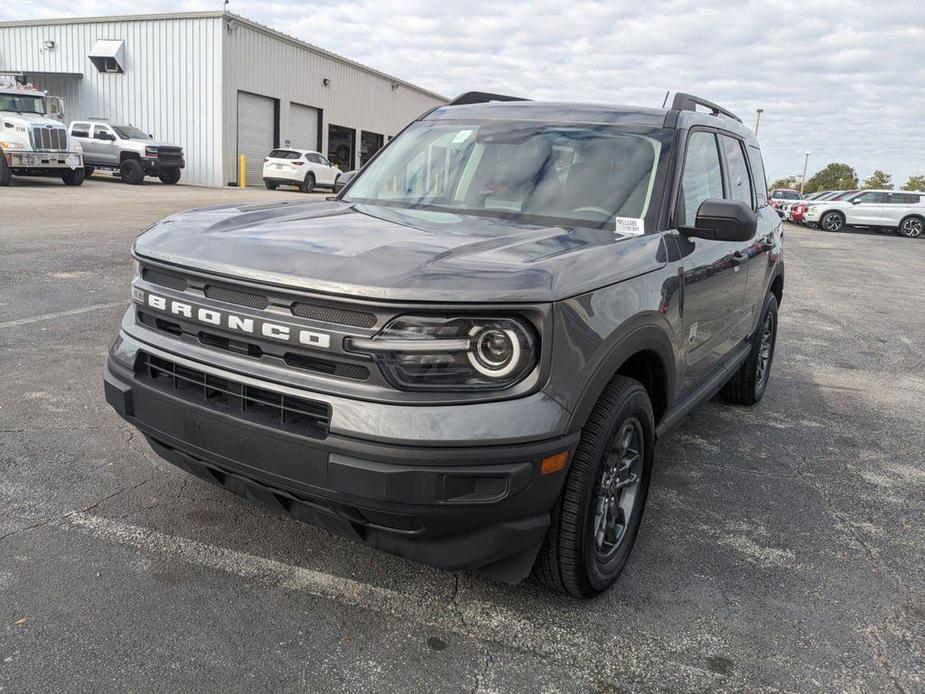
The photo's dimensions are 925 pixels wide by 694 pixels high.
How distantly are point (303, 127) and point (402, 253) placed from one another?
35.7m

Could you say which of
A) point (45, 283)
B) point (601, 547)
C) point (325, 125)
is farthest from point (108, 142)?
point (601, 547)

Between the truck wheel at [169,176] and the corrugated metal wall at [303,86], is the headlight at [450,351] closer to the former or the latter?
the truck wheel at [169,176]

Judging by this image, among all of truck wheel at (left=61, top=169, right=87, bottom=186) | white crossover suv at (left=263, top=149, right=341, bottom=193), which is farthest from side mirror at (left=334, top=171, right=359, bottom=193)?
white crossover suv at (left=263, top=149, right=341, bottom=193)

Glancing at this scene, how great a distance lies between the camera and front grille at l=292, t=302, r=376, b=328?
2.24m

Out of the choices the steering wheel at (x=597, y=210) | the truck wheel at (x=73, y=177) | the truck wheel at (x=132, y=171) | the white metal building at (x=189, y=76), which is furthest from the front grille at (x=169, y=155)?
the steering wheel at (x=597, y=210)

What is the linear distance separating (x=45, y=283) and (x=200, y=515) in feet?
18.8

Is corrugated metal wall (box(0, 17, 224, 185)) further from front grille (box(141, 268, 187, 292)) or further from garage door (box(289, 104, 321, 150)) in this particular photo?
front grille (box(141, 268, 187, 292))

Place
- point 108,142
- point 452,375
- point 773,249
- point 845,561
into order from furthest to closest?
1. point 108,142
2. point 773,249
3. point 845,561
4. point 452,375

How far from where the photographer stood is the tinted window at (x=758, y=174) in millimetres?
5113

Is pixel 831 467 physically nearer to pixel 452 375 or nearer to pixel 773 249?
pixel 773 249

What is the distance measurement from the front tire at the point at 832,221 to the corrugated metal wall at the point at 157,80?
23.3 m

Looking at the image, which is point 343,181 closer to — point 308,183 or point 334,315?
point 334,315

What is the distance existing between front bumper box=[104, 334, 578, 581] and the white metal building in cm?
2952

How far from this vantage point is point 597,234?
3.00m
